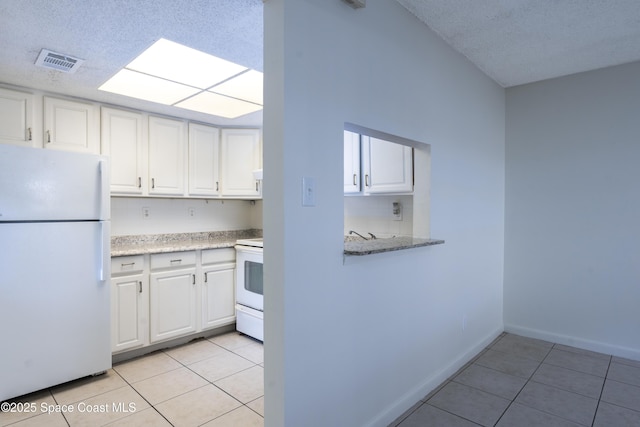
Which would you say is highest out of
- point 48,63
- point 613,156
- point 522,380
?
point 48,63

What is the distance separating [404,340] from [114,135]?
9.38 ft

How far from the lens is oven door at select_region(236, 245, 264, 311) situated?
321cm

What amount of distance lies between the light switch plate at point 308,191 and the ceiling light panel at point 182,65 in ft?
4.27

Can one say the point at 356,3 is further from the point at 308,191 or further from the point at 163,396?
the point at 163,396

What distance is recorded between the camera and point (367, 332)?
1.80 m

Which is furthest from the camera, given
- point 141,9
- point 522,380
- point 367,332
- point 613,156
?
point 613,156

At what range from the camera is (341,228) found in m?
1.67

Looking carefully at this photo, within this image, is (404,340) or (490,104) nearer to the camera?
(404,340)

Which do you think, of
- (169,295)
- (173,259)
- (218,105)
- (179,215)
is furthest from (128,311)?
(218,105)

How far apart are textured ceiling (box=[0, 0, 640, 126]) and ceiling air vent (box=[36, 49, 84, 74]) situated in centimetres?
4

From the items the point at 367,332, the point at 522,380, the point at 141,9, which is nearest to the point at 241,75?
the point at 141,9

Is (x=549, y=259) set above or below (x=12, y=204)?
below

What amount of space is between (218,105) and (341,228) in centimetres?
211

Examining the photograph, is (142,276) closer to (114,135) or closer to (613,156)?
(114,135)
